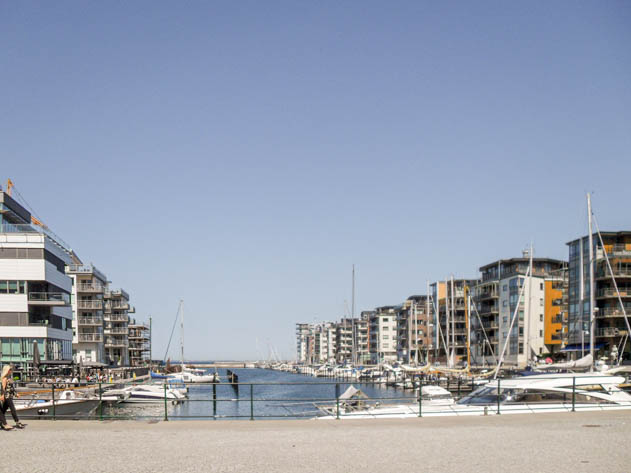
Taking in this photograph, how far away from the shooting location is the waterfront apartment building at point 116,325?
4793 inches

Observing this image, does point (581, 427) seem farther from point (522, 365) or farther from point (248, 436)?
point (522, 365)

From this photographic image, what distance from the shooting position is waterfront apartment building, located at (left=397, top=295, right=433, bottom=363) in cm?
14275

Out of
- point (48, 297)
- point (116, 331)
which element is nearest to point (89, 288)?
point (116, 331)

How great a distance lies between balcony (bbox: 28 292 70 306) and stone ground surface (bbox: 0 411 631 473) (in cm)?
4307

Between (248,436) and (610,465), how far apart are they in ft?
31.5

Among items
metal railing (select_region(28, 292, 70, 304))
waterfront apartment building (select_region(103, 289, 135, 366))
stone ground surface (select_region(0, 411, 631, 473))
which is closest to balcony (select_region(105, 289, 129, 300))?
waterfront apartment building (select_region(103, 289, 135, 366))

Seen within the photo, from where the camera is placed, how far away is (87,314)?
104812 mm

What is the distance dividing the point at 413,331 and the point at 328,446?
455ft

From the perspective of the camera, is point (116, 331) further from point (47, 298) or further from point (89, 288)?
point (47, 298)

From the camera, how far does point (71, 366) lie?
6844cm

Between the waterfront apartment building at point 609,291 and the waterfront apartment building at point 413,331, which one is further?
the waterfront apartment building at point 413,331

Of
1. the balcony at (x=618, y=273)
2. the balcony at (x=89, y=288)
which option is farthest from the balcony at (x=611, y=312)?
the balcony at (x=89, y=288)

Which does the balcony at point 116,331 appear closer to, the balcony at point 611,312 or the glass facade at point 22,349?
the glass facade at point 22,349

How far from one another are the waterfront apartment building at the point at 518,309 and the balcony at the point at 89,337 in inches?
2268
